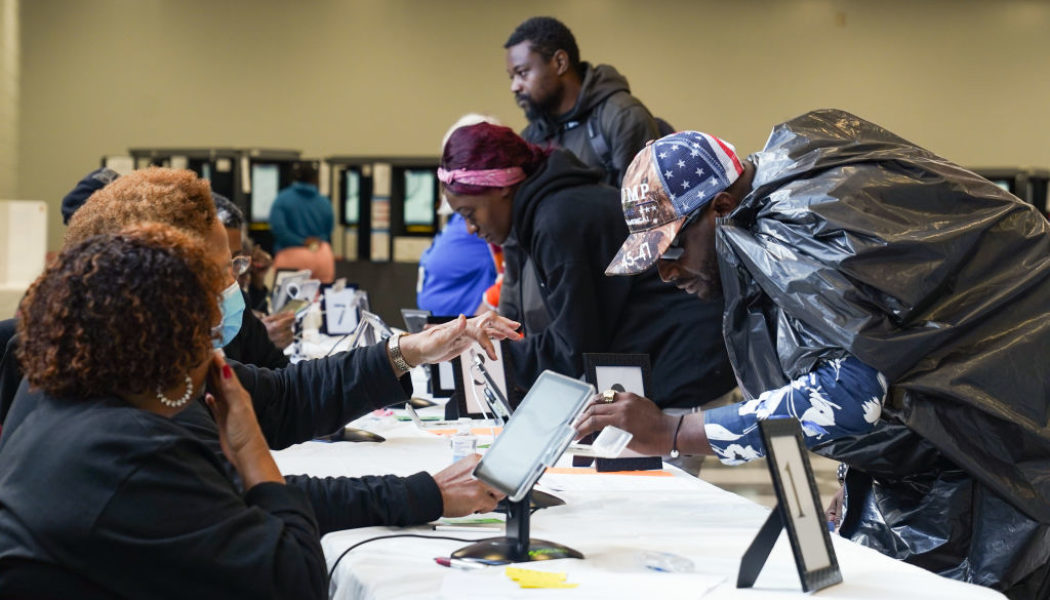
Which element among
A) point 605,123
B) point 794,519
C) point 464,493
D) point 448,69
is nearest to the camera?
point 794,519

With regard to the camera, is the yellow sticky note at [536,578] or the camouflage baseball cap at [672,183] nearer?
the yellow sticky note at [536,578]

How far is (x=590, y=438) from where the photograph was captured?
2.55 metres

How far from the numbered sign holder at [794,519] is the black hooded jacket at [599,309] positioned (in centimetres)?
129

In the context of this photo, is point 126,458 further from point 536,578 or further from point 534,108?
point 534,108

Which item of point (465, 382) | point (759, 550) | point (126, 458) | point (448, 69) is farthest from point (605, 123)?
point (448, 69)

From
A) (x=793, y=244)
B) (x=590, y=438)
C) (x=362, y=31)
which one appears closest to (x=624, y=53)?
(x=362, y=31)

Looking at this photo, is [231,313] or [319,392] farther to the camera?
[319,392]

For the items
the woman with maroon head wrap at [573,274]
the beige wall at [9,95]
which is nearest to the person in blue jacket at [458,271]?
the woman with maroon head wrap at [573,274]

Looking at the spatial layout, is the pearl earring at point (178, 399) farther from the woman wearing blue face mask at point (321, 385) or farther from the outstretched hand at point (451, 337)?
the outstretched hand at point (451, 337)

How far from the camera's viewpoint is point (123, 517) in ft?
3.73

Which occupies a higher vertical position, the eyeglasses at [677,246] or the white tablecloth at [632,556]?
the eyeglasses at [677,246]

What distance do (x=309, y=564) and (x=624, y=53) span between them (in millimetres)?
8652

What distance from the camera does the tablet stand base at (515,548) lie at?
156 centimetres

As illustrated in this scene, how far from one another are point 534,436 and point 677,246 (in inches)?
22.7
